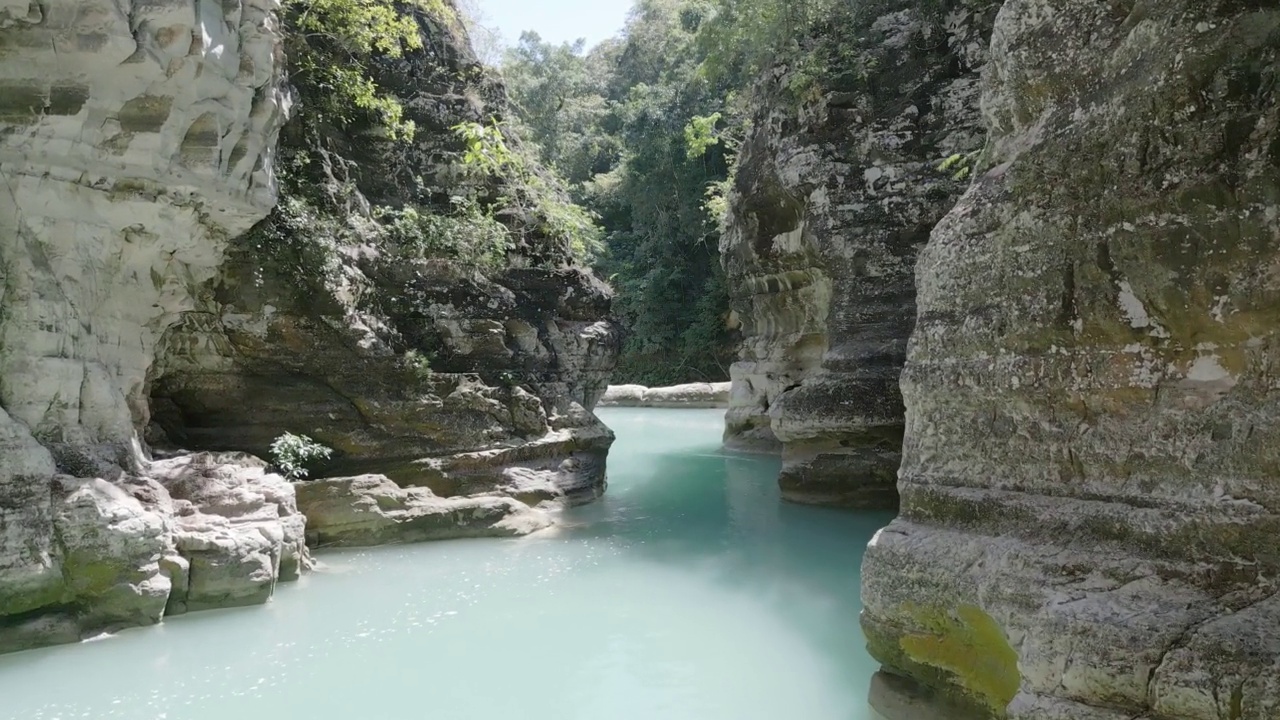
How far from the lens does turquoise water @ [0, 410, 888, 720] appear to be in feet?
12.8

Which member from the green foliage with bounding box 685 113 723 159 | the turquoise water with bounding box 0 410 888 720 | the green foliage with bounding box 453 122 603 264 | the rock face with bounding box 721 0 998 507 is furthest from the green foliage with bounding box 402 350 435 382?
the green foliage with bounding box 685 113 723 159

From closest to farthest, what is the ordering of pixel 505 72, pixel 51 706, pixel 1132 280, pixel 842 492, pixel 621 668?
1. pixel 1132 280
2. pixel 51 706
3. pixel 621 668
4. pixel 842 492
5. pixel 505 72

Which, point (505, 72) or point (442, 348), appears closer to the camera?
point (442, 348)

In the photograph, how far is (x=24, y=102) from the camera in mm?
4430

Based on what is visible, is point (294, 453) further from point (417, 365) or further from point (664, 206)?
point (664, 206)

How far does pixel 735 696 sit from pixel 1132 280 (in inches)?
108

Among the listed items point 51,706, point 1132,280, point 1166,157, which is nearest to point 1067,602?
point 1132,280

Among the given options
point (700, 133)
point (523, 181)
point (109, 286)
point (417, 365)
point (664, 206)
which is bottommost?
point (417, 365)

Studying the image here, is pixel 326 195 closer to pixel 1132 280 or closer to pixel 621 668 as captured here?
pixel 621 668

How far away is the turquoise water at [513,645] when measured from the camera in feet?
12.8

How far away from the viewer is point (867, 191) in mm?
8547

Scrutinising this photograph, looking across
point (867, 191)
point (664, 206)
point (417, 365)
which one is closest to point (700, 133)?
point (664, 206)

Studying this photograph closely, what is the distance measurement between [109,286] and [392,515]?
295cm

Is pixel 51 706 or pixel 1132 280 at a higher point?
pixel 1132 280
